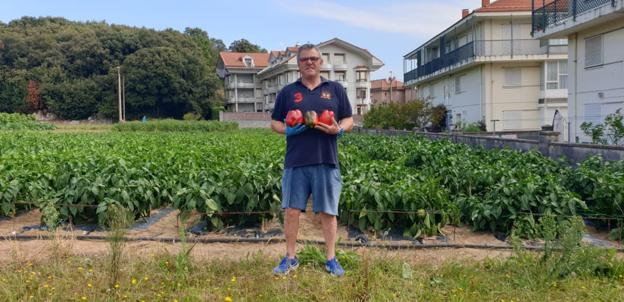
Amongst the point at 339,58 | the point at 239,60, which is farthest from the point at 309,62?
the point at 239,60

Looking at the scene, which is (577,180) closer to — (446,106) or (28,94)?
(446,106)

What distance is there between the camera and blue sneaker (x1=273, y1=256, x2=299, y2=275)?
4.17 metres

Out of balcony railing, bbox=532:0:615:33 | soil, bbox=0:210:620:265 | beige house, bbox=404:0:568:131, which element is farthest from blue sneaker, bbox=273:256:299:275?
beige house, bbox=404:0:568:131


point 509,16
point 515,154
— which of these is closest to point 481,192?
point 515,154

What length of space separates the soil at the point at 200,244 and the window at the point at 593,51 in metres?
13.9

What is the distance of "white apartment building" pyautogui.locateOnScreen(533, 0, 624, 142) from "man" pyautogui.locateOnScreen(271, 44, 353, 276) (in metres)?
15.0

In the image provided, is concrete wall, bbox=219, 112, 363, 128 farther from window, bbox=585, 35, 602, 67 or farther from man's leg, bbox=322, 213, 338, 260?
man's leg, bbox=322, 213, 338, 260

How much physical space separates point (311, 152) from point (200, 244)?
2.13m

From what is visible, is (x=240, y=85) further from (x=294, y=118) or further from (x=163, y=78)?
(x=294, y=118)

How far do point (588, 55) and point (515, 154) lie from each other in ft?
36.5

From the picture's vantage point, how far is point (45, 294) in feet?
12.1

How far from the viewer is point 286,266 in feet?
13.8

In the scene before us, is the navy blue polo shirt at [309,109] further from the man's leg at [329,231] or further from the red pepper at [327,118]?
the man's leg at [329,231]

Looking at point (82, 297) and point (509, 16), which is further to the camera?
point (509, 16)
